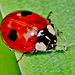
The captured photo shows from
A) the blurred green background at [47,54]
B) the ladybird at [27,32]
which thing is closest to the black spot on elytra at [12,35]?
the ladybird at [27,32]

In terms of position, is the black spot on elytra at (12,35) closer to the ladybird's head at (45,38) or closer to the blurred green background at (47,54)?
the blurred green background at (47,54)

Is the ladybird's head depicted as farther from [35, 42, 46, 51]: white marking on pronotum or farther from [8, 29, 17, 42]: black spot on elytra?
[8, 29, 17, 42]: black spot on elytra

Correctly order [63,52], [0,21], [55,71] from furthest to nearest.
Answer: [0,21] → [63,52] → [55,71]

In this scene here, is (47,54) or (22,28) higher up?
Result: (22,28)

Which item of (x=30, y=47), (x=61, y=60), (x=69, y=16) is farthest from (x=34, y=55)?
(x=69, y=16)

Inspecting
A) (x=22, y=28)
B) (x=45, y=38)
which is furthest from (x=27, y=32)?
(x=45, y=38)

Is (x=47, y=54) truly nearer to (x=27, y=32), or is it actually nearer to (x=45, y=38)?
(x=45, y=38)

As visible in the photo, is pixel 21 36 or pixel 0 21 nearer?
pixel 21 36

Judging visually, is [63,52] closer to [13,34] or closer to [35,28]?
[35,28]
